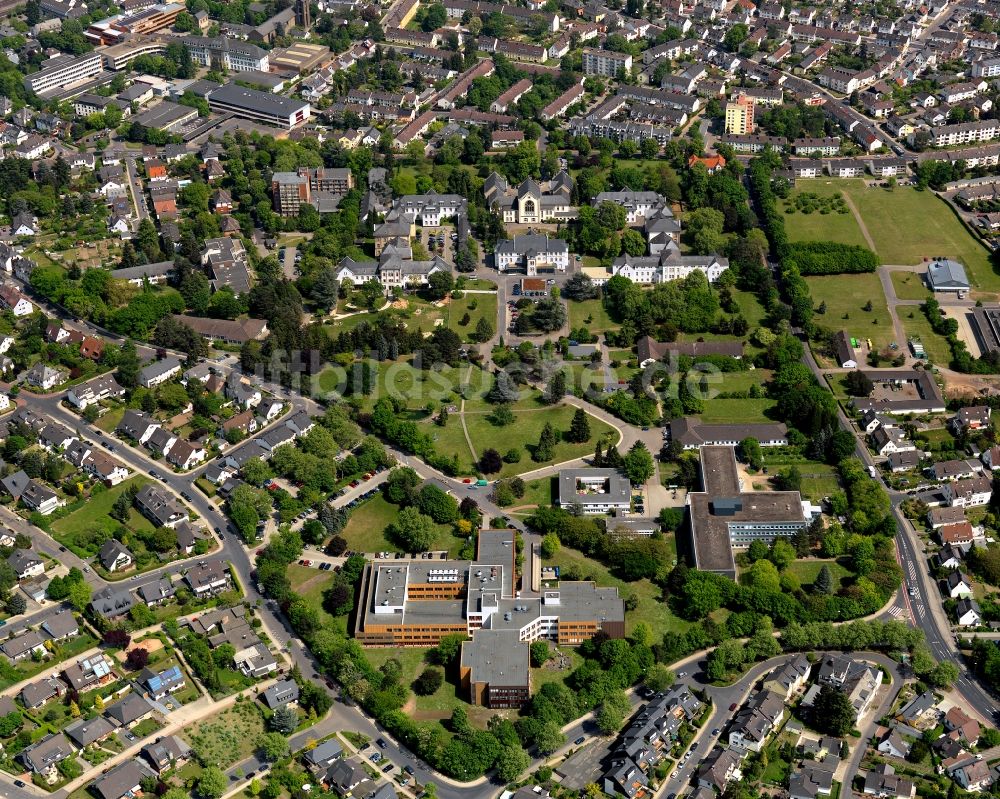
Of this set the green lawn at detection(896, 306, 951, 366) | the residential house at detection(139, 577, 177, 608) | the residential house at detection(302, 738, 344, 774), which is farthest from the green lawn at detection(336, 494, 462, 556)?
the green lawn at detection(896, 306, 951, 366)

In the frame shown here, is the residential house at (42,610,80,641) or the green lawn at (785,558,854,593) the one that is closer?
the residential house at (42,610,80,641)

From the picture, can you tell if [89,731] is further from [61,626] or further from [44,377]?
[44,377]

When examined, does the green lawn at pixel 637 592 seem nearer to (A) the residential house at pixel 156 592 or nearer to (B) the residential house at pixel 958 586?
(B) the residential house at pixel 958 586

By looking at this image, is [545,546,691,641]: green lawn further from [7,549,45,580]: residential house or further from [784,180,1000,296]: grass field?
[784,180,1000,296]: grass field

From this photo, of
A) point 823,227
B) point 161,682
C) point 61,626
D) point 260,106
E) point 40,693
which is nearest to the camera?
point 40,693

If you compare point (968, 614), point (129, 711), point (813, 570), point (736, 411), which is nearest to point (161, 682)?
point (129, 711)

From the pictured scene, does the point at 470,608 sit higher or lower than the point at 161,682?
higher
